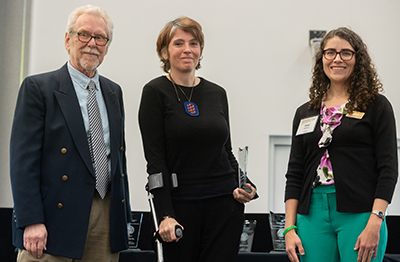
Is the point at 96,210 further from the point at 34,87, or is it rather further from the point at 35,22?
the point at 35,22

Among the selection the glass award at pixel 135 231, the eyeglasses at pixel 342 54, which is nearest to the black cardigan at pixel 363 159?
the eyeglasses at pixel 342 54

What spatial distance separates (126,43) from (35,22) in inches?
33.7

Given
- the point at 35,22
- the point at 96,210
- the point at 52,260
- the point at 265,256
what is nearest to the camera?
the point at 52,260

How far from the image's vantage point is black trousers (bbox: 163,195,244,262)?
156 centimetres

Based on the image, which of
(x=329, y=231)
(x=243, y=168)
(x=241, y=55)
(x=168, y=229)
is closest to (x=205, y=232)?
(x=168, y=229)

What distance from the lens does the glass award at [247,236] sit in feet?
8.49

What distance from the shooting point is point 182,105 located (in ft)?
5.42

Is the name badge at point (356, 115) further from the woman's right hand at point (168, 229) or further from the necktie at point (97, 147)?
the necktie at point (97, 147)

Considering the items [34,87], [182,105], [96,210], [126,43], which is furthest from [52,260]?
[126,43]

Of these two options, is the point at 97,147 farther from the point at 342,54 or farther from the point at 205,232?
the point at 342,54

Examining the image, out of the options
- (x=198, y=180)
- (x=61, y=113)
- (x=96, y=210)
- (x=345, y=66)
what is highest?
(x=345, y=66)

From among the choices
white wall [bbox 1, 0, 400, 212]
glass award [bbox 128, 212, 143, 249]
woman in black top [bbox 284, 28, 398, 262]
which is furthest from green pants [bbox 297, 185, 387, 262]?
white wall [bbox 1, 0, 400, 212]

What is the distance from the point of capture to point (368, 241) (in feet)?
4.91

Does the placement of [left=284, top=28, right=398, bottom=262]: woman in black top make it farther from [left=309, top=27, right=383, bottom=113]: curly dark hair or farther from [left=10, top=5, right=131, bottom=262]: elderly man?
[left=10, top=5, right=131, bottom=262]: elderly man
